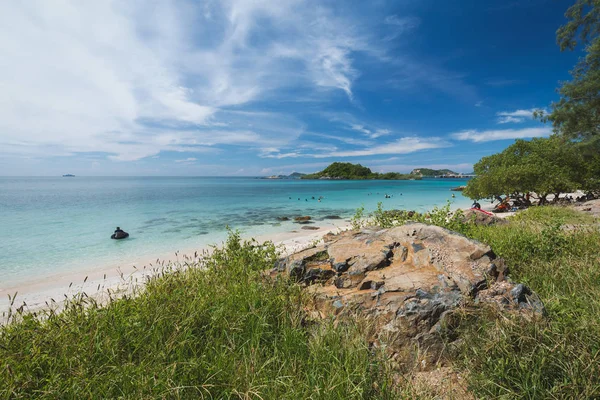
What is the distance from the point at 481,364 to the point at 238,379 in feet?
9.13

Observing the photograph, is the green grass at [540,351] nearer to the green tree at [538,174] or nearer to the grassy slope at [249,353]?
the grassy slope at [249,353]

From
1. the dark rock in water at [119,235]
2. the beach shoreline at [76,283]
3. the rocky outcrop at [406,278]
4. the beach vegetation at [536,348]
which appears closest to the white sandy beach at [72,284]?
the beach shoreline at [76,283]

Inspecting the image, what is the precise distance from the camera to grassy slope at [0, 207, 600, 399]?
2.49m

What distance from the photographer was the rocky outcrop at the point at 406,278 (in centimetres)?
379

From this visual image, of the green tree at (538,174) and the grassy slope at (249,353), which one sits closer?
the grassy slope at (249,353)

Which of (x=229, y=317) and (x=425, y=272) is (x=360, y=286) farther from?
(x=229, y=317)

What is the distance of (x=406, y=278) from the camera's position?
14.7 feet

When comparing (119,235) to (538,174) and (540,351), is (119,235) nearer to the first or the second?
(540,351)

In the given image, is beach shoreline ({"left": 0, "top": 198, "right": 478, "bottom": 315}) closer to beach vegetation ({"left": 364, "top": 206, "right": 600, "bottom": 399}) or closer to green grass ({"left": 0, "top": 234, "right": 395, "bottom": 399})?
green grass ({"left": 0, "top": 234, "right": 395, "bottom": 399})

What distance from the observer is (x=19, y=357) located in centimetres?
266

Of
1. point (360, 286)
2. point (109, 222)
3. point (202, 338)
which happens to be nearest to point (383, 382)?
point (360, 286)

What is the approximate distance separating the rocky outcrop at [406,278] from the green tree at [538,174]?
23.6 metres

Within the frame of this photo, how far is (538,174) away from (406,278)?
1105 inches

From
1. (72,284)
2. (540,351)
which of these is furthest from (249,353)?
(72,284)
